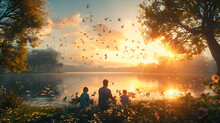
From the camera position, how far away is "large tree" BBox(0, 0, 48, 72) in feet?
52.7

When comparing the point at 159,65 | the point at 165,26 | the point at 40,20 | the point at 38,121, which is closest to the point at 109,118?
the point at 38,121

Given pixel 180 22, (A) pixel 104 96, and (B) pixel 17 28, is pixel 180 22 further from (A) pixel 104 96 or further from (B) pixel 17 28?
(B) pixel 17 28

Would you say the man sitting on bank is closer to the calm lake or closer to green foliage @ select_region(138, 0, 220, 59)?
the calm lake

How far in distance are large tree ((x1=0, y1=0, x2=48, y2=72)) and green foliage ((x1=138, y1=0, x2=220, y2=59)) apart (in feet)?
44.9

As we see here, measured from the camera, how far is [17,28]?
16391 millimetres

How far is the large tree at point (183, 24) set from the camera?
1470cm

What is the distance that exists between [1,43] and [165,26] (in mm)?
19585

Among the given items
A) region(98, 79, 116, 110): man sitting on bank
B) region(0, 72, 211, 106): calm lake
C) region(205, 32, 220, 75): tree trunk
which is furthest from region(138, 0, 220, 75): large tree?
region(98, 79, 116, 110): man sitting on bank

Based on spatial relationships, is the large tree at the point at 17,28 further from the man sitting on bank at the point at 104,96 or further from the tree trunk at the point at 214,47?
the tree trunk at the point at 214,47

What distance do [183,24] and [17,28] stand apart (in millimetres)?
19559

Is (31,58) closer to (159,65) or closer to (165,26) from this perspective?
(159,65)

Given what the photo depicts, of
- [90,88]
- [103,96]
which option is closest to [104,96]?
[103,96]

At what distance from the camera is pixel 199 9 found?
15.1 metres

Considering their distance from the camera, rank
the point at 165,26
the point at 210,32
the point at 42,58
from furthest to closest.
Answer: the point at 42,58
the point at 165,26
the point at 210,32
